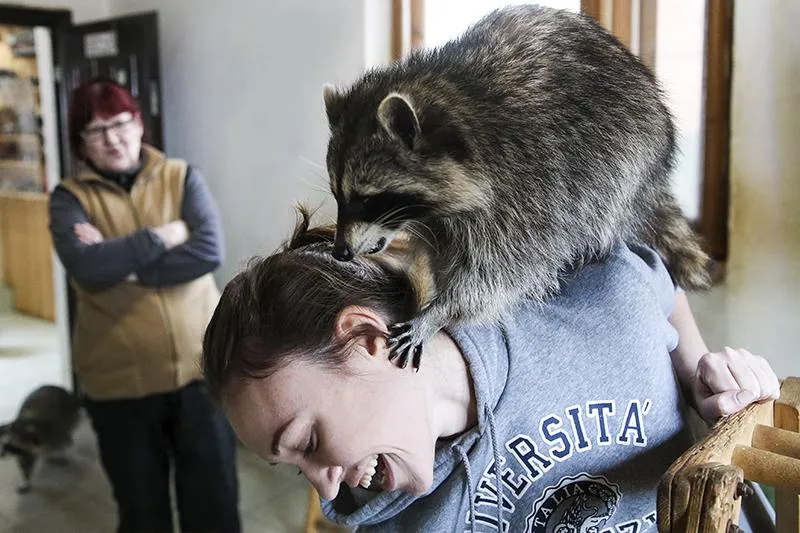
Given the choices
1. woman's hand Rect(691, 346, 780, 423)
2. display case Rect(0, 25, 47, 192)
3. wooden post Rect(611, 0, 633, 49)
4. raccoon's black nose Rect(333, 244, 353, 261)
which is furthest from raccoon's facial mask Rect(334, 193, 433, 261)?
display case Rect(0, 25, 47, 192)

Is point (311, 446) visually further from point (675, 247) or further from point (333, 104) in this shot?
point (675, 247)

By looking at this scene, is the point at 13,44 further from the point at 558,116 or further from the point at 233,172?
the point at 558,116

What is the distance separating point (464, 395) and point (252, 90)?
8.06 ft

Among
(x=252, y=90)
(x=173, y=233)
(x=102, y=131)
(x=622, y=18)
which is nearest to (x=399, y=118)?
(x=622, y=18)

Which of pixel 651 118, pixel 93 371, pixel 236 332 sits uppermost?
pixel 651 118

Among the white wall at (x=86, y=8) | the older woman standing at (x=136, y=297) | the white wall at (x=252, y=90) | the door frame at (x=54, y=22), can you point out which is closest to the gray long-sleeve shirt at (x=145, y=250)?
the older woman standing at (x=136, y=297)

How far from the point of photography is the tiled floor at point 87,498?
8.22 feet

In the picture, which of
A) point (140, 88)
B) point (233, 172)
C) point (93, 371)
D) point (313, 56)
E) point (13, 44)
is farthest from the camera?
point (13, 44)

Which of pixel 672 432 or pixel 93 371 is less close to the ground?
pixel 672 432

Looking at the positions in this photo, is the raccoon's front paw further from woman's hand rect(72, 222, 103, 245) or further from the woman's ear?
woman's hand rect(72, 222, 103, 245)

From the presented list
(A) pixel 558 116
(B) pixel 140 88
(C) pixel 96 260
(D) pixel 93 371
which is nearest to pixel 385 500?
(A) pixel 558 116

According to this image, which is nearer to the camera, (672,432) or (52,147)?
(672,432)

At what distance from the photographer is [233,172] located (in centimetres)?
309

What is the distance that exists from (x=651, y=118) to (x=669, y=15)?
3.29 feet
